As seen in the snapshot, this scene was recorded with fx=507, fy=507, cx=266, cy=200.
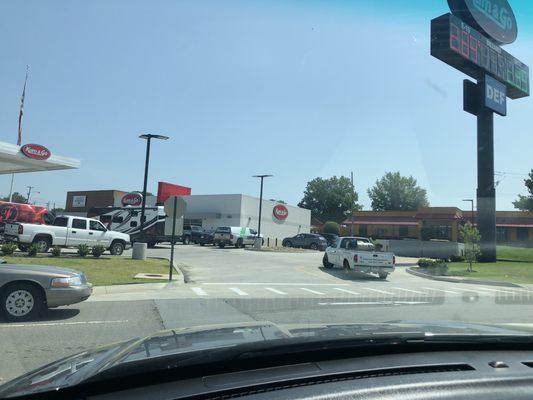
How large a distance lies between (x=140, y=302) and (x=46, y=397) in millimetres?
10286

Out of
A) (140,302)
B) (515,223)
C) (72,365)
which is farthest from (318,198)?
(72,365)

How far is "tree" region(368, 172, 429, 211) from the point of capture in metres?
106

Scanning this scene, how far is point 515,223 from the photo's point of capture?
212ft

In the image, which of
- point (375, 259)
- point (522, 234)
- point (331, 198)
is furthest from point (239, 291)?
point (331, 198)

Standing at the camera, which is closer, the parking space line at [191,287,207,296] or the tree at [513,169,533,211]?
the parking space line at [191,287,207,296]

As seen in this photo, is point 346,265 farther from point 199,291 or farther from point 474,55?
point 474,55

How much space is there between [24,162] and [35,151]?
167 cm

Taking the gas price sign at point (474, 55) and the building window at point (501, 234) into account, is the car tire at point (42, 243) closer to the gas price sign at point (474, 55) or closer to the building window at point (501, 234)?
the gas price sign at point (474, 55)

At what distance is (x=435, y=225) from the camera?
216 feet

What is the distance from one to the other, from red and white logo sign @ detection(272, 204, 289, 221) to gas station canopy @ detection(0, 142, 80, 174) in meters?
30.7

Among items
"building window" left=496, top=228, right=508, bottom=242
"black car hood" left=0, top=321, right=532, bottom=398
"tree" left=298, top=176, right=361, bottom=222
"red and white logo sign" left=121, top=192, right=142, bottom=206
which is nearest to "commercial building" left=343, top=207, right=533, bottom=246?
"building window" left=496, top=228, right=508, bottom=242

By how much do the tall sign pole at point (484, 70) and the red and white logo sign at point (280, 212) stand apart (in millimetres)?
28419

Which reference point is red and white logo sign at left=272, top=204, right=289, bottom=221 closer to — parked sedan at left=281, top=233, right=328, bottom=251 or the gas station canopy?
parked sedan at left=281, top=233, right=328, bottom=251

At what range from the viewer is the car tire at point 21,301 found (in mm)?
9219
